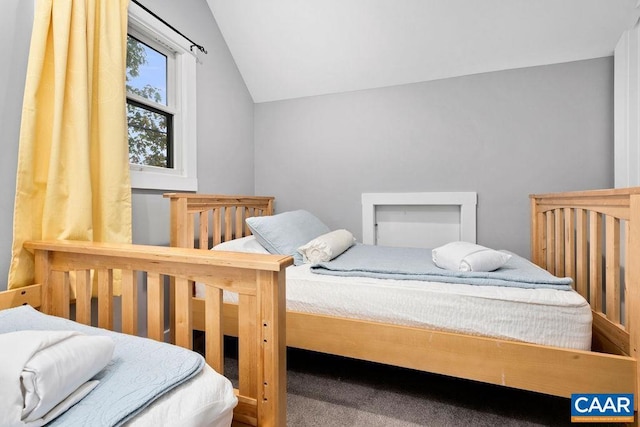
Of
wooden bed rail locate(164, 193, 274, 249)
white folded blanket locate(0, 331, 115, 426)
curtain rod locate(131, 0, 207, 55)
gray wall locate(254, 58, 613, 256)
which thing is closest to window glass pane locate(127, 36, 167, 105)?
curtain rod locate(131, 0, 207, 55)

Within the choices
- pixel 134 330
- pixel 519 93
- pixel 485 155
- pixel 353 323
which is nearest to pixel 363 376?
pixel 353 323

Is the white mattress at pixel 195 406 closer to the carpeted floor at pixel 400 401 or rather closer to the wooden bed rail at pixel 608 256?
the carpeted floor at pixel 400 401

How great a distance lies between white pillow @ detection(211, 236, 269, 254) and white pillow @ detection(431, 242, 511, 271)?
38.5 inches

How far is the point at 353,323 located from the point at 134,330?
2.74 ft

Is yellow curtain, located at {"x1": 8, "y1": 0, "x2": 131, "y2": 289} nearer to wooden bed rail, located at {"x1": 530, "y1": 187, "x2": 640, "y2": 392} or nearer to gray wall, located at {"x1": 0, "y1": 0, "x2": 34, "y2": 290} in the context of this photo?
gray wall, located at {"x1": 0, "y1": 0, "x2": 34, "y2": 290}

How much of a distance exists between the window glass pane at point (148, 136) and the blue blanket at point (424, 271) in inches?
46.8

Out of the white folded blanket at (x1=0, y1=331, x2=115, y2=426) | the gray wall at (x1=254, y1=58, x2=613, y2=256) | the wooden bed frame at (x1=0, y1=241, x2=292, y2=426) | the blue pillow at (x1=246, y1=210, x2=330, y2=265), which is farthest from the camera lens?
the gray wall at (x1=254, y1=58, x2=613, y2=256)

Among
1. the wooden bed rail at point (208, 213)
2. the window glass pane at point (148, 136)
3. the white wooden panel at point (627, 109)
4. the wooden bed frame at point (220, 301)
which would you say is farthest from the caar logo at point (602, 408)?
the window glass pane at point (148, 136)

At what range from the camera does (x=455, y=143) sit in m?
2.30

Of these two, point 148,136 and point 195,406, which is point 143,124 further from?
point 195,406

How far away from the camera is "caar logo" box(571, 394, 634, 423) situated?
1.07 m

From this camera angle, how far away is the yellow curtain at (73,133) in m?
1.14

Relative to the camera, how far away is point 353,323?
1359 millimetres

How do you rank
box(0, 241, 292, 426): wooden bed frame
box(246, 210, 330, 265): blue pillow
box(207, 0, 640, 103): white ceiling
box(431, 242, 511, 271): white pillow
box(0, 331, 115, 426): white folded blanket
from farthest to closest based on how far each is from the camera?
1. box(207, 0, 640, 103): white ceiling
2. box(246, 210, 330, 265): blue pillow
3. box(431, 242, 511, 271): white pillow
4. box(0, 241, 292, 426): wooden bed frame
5. box(0, 331, 115, 426): white folded blanket
